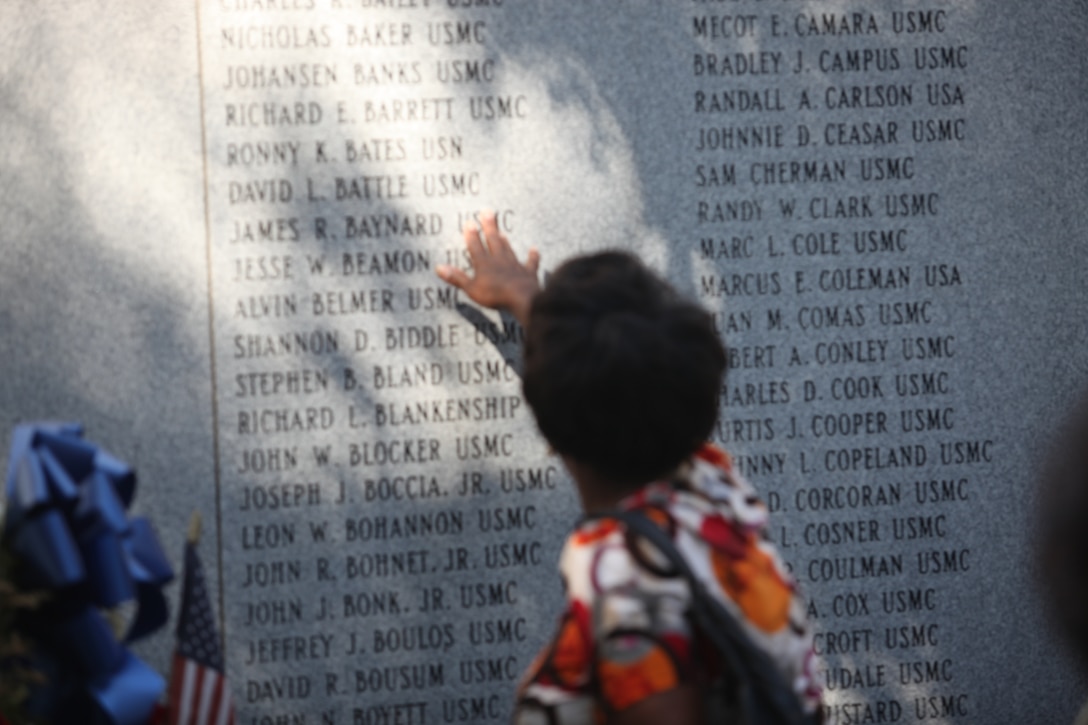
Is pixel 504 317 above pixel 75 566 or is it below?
above

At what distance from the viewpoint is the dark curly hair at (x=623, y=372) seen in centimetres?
274

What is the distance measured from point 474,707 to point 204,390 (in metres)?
1.62

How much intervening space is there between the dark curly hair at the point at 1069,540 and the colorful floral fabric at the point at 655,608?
101 centimetres

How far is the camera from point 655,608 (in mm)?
2576

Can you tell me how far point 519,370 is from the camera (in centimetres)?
499

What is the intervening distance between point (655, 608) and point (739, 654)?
204 mm

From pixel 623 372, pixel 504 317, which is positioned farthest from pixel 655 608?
pixel 504 317

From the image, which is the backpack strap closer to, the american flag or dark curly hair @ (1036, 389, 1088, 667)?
dark curly hair @ (1036, 389, 1088, 667)

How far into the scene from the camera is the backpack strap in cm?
258

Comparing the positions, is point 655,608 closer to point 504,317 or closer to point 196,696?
point 196,696

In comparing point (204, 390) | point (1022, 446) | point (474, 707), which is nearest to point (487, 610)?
point (474, 707)

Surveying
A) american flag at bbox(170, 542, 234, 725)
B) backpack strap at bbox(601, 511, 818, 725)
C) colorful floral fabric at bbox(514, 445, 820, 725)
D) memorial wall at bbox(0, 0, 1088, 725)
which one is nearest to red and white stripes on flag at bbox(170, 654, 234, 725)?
american flag at bbox(170, 542, 234, 725)

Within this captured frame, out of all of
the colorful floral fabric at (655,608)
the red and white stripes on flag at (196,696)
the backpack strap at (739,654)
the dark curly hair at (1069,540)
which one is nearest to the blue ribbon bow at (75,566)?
the red and white stripes on flag at (196,696)

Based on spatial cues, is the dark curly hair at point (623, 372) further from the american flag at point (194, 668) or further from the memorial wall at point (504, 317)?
the memorial wall at point (504, 317)
